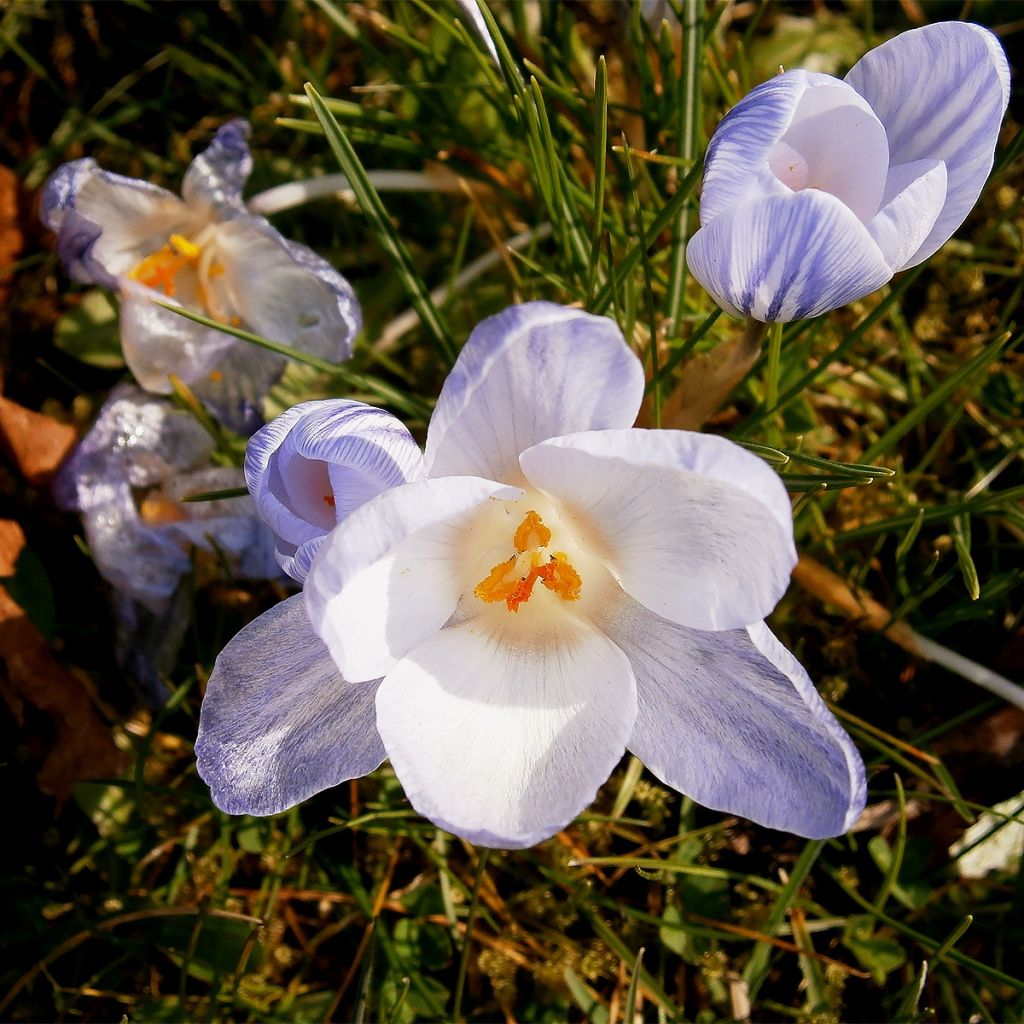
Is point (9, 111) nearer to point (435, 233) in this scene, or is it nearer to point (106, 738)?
point (435, 233)

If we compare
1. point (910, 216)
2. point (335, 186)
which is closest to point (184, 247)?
point (335, 186)

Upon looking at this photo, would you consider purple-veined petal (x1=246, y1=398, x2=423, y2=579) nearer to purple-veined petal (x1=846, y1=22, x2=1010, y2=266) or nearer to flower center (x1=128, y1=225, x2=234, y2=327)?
purple-veined petal (x1=846, y1=22, x2=1010, y2=266)

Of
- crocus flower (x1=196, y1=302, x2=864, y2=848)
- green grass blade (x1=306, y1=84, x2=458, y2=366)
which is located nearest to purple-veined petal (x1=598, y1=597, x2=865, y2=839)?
crocus flower (x1=196, y1=302, x2=864, y2=848)

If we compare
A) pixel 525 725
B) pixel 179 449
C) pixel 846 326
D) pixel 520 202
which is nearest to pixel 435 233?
pixel 520 202

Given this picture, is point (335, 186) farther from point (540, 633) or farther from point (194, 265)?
point (540, 633)

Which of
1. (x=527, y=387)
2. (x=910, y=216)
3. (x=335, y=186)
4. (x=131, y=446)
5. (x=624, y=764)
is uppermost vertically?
(x=910, y=216)

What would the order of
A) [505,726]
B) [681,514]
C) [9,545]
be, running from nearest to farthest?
[681,514] → [505,726] → [9,545]

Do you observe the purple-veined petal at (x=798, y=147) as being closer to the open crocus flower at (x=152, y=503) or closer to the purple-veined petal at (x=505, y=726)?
the purple-veined petal at (x=505, y=726)

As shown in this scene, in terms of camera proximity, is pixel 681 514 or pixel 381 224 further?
pixel 381 224
